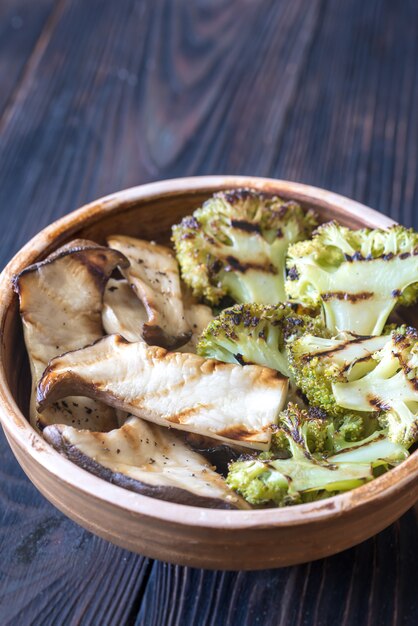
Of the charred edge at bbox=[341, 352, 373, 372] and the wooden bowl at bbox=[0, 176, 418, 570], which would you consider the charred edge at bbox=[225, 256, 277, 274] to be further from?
the wooden bowl at bbox=[0, 176, 418, 570]

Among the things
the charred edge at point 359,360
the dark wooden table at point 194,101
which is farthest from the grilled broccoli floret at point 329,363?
the dark wooden table at point 194,101

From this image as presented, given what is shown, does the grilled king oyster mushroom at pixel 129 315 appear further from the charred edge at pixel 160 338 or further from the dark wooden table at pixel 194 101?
the dark wooden table at pixel 194 101

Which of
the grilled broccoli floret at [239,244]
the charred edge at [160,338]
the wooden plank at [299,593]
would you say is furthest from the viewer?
the grilled broccoli floret at [239,244]

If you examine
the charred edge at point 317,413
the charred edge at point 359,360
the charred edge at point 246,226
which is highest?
the charred edge at point 246,226

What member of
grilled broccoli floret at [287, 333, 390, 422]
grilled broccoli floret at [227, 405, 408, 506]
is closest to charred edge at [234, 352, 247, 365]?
grilled broccoli floret at [287, 333, 390, 422]

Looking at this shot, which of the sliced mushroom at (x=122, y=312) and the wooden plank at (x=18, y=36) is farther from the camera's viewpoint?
the wooden plank at (x=18, y=36)

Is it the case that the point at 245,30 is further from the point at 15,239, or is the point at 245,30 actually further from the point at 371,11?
the point at 15,239
